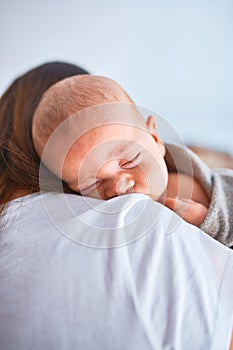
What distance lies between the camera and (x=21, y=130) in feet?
2.88

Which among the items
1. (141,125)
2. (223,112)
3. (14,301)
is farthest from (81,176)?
(223,112)

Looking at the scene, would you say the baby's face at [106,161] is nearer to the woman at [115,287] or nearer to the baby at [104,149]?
the baby at [104,149]

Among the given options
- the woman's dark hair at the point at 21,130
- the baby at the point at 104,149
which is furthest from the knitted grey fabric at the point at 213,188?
the woman's dark hair at the point at 21,130

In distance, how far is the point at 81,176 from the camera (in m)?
0.69

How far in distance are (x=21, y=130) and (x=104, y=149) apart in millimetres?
264

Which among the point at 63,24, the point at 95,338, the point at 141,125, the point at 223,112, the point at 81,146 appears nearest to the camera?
the point at 95,338

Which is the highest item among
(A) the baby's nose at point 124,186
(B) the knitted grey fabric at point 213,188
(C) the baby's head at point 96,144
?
(C) the baby's head at point 96,144

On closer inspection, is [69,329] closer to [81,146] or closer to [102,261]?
[102,261]

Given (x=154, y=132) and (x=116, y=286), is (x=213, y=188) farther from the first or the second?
(x=116, y=286)

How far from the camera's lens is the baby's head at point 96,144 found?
68 cm

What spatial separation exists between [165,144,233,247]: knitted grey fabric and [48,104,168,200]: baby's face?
0.10 m

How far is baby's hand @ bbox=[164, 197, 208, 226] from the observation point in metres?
0.73

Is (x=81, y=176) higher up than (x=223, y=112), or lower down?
higher up

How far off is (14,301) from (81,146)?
0.29 metres
